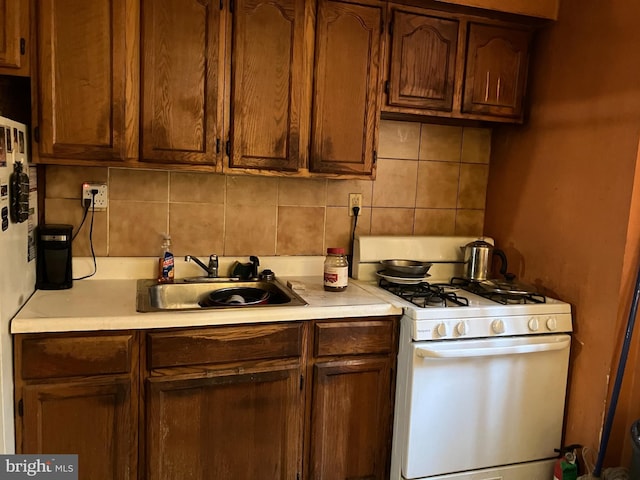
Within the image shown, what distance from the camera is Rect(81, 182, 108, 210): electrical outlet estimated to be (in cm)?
212

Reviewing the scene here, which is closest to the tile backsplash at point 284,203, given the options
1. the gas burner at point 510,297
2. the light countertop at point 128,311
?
the light countertop at point 128,311

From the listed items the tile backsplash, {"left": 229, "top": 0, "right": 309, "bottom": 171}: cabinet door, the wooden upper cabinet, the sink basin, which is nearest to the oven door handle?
the sink basin

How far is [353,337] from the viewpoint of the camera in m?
1.96

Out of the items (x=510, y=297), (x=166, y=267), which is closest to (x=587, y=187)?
(x=510, y=297)

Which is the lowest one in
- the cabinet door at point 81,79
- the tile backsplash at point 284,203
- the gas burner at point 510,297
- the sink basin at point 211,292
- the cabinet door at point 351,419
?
the cabinet door at point 351,419

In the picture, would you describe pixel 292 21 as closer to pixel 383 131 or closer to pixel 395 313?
pixel 383 131

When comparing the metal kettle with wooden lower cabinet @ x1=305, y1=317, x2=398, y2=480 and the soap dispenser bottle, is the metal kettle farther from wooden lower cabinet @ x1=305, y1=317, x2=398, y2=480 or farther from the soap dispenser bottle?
the soap dispenser bottle

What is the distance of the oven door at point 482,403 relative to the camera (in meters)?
1.95

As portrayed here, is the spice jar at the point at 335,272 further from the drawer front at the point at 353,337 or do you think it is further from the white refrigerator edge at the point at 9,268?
the white refrigerator edge at the point at 9,268

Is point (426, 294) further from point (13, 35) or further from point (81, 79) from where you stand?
point (13, 35)

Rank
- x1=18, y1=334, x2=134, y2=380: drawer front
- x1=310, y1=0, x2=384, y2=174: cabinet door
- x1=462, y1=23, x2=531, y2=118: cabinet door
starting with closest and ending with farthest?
x1=18, y1=334, x2=134, y2=380: drawer front, x1=310, y1=0, x2=384, y2=174: cabinet door, x1=462, y1=23, x2=531, y2=118: cabinet door

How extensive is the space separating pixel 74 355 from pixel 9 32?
43.0 inches

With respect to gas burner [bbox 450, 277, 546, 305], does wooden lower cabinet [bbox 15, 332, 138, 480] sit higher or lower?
lower

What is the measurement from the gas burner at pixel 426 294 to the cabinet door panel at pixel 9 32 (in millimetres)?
1670
